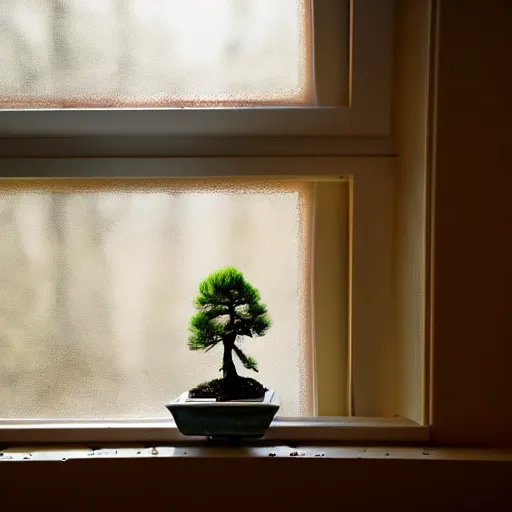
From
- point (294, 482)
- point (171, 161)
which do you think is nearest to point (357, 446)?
point (294, 482)

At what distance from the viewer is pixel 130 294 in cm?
103

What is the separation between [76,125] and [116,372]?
0.34 meters

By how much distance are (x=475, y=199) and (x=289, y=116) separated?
10.7 inches

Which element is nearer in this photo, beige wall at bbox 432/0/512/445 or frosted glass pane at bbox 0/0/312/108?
beige wall at bbox 432/0/512/445

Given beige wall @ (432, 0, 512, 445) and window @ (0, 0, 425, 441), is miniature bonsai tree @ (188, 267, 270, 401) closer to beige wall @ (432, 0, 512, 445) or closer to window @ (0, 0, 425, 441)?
window @ (0, 0, 425, 441)

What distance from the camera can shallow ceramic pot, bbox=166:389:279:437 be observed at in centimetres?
88

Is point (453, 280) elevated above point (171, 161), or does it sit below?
below

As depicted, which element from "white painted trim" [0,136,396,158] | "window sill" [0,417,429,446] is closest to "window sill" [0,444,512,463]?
"window sill" [0,417,429,446]

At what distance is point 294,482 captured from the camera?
0.89 metres

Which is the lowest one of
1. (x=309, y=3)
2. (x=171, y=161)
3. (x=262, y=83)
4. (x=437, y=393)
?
(x=437, y=393)

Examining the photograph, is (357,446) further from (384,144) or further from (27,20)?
(27,20)

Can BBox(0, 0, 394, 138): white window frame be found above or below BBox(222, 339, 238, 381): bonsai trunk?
above

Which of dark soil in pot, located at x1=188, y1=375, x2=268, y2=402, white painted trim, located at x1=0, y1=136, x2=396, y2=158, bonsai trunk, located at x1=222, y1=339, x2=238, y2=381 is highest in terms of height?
white painted trim, located at x1=0, y1=136, x2=396, y2=158

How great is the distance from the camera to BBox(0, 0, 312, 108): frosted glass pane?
1.03 meters
